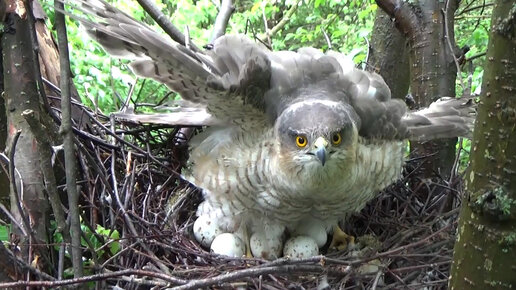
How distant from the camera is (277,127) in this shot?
280cm

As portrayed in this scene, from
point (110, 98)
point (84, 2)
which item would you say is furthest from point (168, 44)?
point (110, 98)

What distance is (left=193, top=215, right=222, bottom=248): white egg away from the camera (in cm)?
305

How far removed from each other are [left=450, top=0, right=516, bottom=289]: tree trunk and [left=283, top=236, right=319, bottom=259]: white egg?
1587 millimetres

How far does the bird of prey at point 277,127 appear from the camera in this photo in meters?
2.64

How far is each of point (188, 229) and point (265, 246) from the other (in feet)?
1.44

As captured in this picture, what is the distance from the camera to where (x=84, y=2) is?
2318 mm

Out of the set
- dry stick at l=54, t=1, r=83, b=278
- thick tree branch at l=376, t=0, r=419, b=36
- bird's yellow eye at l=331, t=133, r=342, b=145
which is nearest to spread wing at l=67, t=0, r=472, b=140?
bird's yellow eye at l=331, t=133, r=342, b=145

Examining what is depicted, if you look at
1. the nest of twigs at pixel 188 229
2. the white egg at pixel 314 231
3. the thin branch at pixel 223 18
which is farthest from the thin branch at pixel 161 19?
the white egg at pixel 314 231

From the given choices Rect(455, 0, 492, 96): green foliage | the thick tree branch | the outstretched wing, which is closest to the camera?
the outstretched wing

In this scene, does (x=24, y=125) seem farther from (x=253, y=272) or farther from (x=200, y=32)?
(x=200, y=32)

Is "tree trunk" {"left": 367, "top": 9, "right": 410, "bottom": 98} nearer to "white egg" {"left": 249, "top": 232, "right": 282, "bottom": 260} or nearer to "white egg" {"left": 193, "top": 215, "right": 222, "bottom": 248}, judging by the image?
"white egg" {"left": 249, "top": 232, "right": 282, "bottom": 260}

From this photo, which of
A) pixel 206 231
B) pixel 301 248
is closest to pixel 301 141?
pixel 301 248

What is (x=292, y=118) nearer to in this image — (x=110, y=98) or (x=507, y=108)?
(x=507, y=108)

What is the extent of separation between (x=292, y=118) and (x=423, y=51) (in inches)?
46.2
